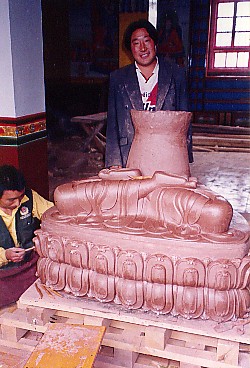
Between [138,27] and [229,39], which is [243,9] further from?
[138,27]

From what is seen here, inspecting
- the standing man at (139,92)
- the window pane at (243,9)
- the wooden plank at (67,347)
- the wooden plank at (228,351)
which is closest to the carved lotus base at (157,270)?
the wooden plank at (228,351)

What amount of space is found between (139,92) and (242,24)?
6.07 metres

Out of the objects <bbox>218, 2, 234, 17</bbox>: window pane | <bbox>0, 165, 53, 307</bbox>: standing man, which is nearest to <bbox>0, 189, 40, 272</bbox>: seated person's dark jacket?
<bbox>0, 165, 53, 307</bbox>: standing man

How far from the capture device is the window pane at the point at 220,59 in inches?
339

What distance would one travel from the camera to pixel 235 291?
1869mm

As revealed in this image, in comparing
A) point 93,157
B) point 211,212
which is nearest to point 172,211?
point 211,212

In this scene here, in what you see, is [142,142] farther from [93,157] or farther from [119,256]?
[93,157]

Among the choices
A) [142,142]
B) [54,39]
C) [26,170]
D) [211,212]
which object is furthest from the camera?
[54,39]

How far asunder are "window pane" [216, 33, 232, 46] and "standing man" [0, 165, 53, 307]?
6840 millimetres

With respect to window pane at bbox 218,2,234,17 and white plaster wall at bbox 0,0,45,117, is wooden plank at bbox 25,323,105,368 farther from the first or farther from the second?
window pane at bbox 218,2,234,17

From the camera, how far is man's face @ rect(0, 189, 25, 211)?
258cm

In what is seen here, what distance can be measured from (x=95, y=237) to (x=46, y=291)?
17.2 inches

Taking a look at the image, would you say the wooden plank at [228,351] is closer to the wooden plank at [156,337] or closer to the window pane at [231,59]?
the wooden plank at [156,337]

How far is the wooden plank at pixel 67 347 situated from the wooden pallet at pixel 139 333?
21cm
